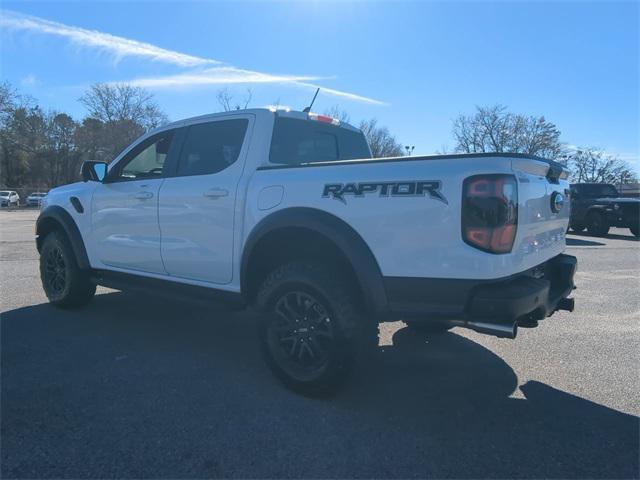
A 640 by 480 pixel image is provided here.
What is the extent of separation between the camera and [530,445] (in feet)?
8.94

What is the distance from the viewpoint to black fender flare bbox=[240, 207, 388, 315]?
9.74 ft

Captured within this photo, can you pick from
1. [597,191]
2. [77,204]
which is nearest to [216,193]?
[77,204]

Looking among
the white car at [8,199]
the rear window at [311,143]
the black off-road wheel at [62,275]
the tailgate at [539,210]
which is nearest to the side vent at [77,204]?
the black off-road wheel at [62,275]

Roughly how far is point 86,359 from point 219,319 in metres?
1.62

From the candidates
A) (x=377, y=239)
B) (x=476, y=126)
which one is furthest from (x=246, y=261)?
(x=476, y=126)

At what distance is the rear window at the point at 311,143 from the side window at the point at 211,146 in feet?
0.99

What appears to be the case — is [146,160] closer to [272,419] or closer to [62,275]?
[62,275]

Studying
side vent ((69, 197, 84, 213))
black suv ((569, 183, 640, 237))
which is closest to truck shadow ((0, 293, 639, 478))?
side vent ((69, 197, 84, 213))

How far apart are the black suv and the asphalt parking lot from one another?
551 inches

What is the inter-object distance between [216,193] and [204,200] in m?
0.16

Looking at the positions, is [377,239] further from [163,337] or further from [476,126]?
[476,126]

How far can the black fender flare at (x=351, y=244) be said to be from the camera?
9.74 feet

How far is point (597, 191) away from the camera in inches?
732

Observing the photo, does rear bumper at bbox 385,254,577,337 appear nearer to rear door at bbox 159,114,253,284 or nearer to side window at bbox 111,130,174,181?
rear door at bbox 159,114,253,284
